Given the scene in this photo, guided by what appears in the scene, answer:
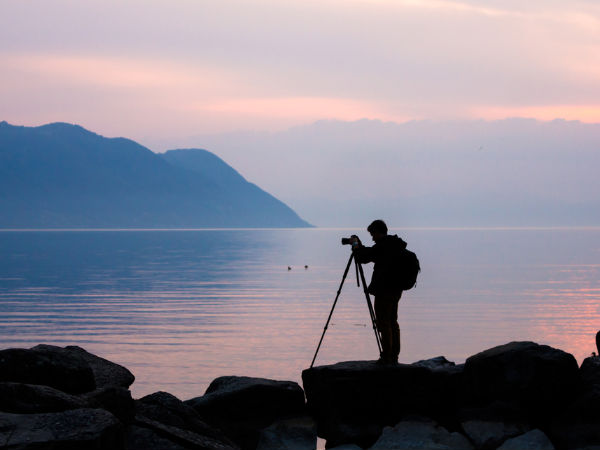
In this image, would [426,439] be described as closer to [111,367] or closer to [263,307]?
[111,367]

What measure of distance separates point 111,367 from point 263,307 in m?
30.0

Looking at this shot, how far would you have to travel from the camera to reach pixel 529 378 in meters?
13.2

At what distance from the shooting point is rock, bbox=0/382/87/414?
10.2 metres

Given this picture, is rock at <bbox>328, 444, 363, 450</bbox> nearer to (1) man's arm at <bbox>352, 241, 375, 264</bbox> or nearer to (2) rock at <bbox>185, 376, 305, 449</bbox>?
(2) rock at <bbox>185, 376, 305, 449</bbox>

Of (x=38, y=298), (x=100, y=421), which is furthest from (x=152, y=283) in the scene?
(x=100, y=421)

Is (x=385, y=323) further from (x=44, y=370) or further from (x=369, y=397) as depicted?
(x=44, y=370)

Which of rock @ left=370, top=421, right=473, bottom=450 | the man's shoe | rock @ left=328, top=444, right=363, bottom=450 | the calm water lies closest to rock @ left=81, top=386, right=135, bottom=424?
rock @ left=328, top=444, right=363, bottom=450

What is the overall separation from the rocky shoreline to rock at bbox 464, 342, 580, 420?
0.02 meters

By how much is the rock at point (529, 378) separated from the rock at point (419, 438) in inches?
39.2

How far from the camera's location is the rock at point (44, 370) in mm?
11648

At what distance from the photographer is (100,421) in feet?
31.7

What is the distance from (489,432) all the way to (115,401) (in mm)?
5512

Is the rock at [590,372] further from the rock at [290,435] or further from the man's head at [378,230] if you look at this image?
the rock at [290,435]

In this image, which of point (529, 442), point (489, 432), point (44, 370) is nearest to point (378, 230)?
point (489, 432)
